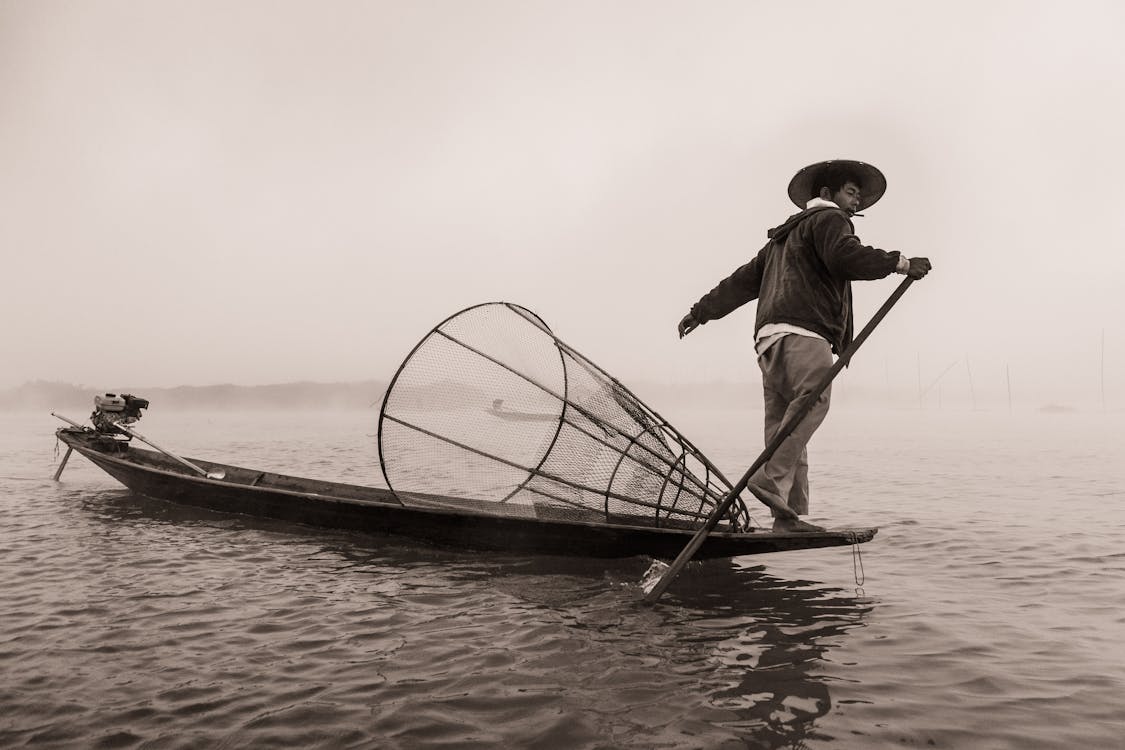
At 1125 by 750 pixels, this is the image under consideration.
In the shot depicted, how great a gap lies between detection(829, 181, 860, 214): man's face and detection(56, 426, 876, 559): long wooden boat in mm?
2200

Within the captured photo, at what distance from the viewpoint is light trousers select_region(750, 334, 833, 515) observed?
4609 mm

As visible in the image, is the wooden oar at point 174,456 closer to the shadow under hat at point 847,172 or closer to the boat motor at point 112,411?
the boat motor at point 112,411

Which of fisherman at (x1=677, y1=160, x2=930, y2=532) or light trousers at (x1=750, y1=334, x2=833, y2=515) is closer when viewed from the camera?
fisherman at (x1=677, y1=160, x2=930, y2=532)

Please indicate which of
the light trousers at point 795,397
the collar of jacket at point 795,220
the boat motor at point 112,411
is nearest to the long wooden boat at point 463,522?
the light trousers at point 795,397

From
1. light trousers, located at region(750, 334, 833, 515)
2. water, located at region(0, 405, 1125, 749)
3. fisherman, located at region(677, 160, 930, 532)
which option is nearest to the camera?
water, located at region(0, 405, 1125, 749)

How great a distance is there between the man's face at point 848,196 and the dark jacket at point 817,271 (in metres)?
0.30

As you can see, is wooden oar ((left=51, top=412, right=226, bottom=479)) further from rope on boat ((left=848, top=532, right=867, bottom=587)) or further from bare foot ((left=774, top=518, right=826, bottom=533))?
rope on boat ((left=848, top=532, right=867, bottom=587))

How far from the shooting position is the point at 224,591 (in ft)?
17.8

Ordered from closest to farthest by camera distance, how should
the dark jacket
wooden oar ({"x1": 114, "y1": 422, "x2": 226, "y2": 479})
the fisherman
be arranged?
the dark jacket, the fisherman, wooden oar ({"x1": 114, "y1": 422, "x2": 226, "y2": 479})

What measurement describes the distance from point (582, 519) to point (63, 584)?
4.20 metres

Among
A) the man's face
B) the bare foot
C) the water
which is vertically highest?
the man's face

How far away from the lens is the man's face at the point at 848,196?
4.91 m

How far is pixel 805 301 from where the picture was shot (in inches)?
185

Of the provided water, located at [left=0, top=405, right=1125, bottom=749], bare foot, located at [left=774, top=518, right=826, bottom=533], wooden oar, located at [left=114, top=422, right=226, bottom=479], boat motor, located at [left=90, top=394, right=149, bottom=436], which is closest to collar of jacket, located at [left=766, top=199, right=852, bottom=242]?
bare foot, located at [left=774, top=518, right=826, bottom=533]
